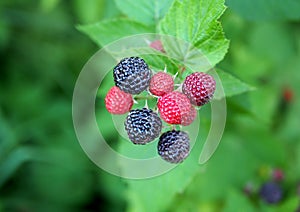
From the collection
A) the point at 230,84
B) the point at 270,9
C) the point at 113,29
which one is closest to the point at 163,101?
the point at 230,84

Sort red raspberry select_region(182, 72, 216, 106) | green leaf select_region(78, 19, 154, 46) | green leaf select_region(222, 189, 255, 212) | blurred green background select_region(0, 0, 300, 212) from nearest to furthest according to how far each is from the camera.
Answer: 1. red raspberry select_region(182, 72, 216, 106)
2. green leaf select_region(78, 19, 154, 46)
3. green leaf select_region(222, 189, 255, 212)
4. blurred green background select_region(0, 0, 300, 212)

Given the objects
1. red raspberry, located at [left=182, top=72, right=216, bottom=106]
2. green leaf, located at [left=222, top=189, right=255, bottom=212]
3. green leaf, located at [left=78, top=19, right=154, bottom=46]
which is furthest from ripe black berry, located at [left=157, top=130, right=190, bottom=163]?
green leaf, located at [left=222, top=189, right=255, bottom=212]

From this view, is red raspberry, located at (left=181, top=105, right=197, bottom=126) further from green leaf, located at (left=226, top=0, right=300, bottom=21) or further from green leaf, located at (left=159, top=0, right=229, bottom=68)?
green leaf, located at (left=226, top=0, right=300, bottom=21)

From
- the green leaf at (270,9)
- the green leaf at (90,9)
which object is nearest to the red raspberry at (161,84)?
the green leaf at (270,9)

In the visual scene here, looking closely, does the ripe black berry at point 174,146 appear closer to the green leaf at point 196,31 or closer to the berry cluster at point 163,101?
the berry cluster at point 163,101

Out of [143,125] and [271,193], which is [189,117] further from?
[271,193]

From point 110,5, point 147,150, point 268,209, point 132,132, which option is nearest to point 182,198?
point 268,209
